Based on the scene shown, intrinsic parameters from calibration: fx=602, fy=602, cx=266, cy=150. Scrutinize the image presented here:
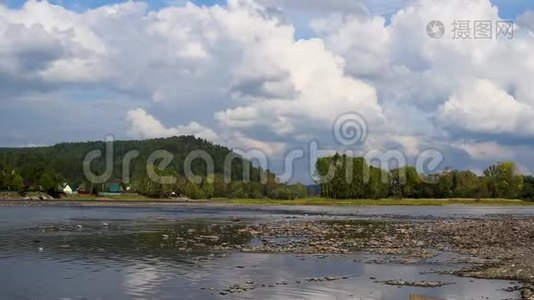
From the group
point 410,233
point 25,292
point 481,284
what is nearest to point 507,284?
point 481,284

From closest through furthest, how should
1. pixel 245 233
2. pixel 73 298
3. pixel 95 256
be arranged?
pixel 73 298, pixel 95 256, pixel 245 233

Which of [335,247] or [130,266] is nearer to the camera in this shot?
[130,266]

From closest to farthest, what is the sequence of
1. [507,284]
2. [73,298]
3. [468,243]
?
1. [73,298]
2. [507,284]
3. [468,243]

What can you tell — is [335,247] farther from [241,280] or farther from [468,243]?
[241,280]

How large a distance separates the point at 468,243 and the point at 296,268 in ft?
76.0

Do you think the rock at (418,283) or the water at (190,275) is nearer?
the water at (190,275)

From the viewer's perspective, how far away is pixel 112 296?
26.1 meters

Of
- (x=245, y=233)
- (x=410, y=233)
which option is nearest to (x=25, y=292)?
(x=245, y=233)

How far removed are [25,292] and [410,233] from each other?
4483cm

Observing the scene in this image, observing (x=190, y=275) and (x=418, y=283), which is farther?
(x=190, y=275)

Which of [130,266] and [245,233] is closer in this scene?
[130,266]

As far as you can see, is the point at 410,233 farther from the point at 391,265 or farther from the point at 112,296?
the point at 112,296

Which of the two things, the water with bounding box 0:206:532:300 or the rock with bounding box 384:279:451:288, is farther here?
the rock with bounding box 384:279:451:288

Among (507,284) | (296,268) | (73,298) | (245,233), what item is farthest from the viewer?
(245,233)
